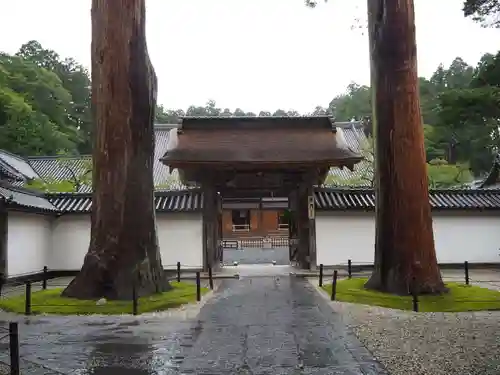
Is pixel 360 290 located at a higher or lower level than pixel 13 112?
lower

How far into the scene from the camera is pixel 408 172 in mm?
11750

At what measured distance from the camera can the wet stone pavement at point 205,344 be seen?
6.02 metres

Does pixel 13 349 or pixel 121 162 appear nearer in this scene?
pixel 13 349

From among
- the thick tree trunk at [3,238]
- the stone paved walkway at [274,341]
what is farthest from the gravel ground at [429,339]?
the thick tree trunk at [3,238]

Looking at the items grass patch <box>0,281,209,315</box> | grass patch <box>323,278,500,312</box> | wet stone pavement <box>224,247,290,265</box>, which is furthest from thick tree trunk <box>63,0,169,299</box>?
wet stone pavement <box>224,247,290,265</box>

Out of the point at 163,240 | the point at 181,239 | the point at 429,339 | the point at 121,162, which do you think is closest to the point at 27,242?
the point at 163,240

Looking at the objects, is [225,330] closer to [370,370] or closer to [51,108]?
[370,370]

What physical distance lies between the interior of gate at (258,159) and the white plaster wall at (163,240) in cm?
55

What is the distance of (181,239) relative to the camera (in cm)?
2062

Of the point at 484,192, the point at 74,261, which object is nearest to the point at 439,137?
the point at 484,192

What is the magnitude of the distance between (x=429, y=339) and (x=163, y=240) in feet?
47.7

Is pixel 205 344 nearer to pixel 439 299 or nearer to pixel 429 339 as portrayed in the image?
pixel 429 339

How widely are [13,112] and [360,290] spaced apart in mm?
33026

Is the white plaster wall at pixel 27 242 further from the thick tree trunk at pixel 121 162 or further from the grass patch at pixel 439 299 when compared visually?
the grass patch at pixel 439 299
